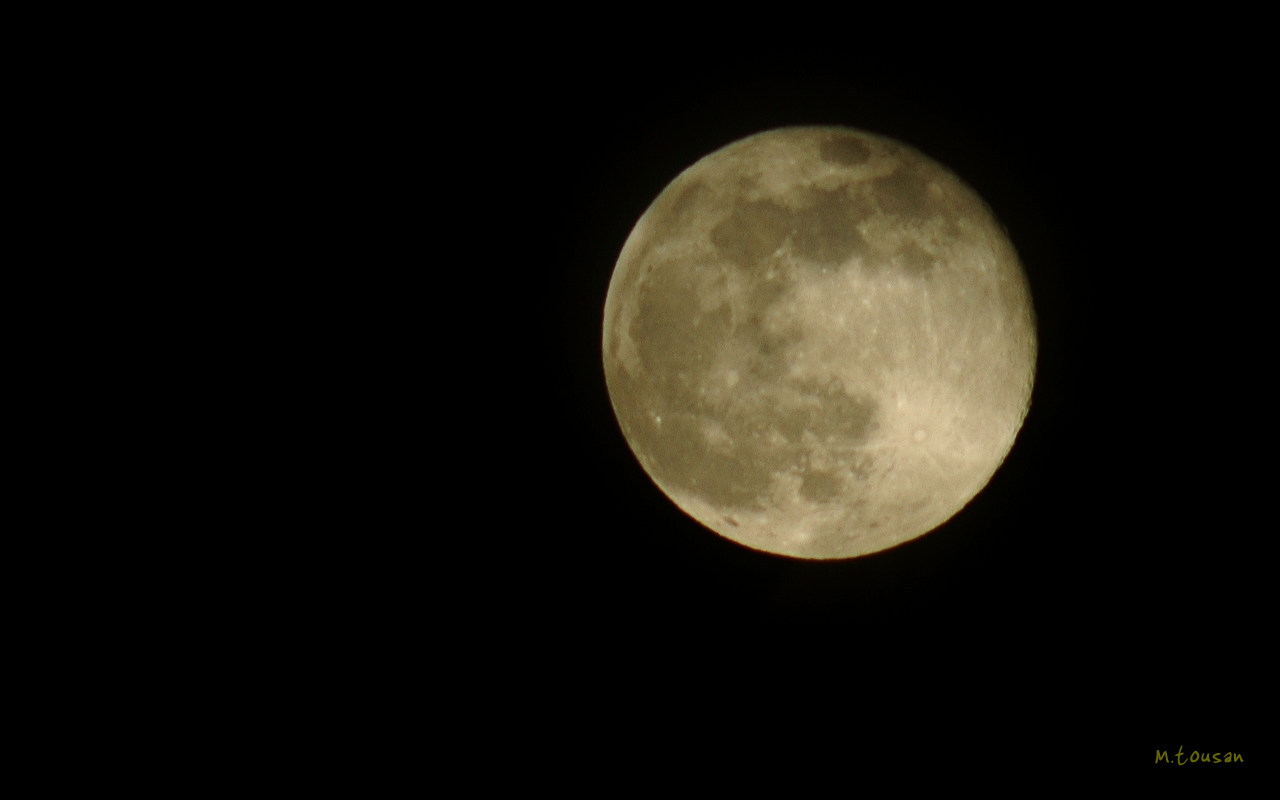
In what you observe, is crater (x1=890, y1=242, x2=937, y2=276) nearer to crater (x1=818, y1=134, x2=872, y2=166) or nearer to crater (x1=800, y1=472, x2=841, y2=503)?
crater (x1=818, y1=134, x2=872, y2=166)

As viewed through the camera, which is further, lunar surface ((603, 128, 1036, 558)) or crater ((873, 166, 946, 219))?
crater ((873, 166, 946, 219))

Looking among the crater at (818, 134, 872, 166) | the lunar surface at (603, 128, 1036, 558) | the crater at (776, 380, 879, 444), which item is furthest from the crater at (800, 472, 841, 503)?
the crater at (818, 134, 872, 166)

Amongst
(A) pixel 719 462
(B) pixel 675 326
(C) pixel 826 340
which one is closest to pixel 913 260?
(C) pixel 826 340

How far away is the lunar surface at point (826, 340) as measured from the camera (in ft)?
8.66

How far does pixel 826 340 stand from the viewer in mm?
2631

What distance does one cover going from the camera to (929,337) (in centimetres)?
262

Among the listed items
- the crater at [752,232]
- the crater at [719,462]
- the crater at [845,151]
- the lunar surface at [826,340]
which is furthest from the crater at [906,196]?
the crater at [719,462]

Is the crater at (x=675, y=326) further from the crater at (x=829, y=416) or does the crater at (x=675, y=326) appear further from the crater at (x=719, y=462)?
the crater at (x=829, y=416)

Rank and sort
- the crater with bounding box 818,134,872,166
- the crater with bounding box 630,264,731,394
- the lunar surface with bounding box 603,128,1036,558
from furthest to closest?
1. the crater with bounding box 818,134,872,166
2. the crater with bounding box 630,264,731,394
3. the lunar surface with bounding box 603,128,1036,558

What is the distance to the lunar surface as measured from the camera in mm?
2639

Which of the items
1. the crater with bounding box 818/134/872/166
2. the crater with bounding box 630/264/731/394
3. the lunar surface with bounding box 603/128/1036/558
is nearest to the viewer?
the lunar surface with bounding box 603/128/1036/558

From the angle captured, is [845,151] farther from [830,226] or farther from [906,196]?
[830,226]

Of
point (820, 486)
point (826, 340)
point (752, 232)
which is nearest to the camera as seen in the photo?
point (826, 340)

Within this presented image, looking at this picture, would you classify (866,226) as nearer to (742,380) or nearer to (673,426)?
(742,380)
